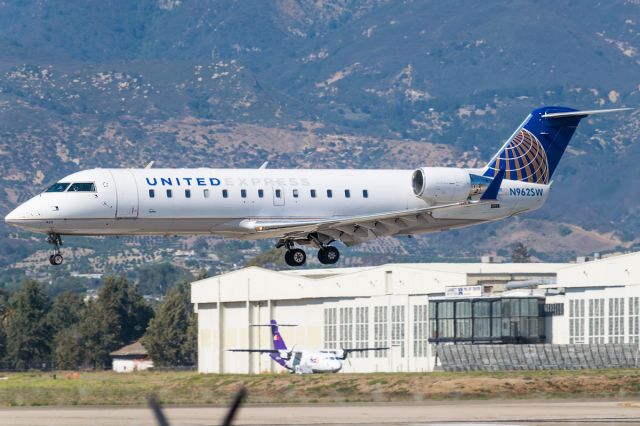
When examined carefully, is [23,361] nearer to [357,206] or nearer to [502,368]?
[502,368]

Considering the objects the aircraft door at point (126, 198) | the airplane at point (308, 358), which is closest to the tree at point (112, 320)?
the airplane at point (308, 358)

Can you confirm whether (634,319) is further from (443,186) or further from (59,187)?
(59,187)

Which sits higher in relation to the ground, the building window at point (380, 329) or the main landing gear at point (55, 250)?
the main landing gear at point (55, 250)

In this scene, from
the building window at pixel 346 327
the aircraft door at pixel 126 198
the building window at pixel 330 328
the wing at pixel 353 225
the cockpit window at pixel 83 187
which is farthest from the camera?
the building window at pixel 330 328

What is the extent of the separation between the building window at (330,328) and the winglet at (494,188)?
50.6 metres

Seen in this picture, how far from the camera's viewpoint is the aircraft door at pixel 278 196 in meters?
63.1

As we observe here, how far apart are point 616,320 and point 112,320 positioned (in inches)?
3629

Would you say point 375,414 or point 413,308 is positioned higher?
point 413,308

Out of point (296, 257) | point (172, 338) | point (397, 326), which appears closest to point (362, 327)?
point (397, 326)

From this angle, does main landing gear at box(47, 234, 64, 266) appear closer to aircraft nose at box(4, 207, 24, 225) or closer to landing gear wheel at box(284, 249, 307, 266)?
aircraft nose at box(4, 207, 24, 225)


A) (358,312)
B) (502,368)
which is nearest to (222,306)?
(358,312)

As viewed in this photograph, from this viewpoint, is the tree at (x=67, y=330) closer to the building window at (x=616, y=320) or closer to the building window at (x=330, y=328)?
the building window at (x=330, y=328)

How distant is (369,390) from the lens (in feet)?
244

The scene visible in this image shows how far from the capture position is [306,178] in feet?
212
